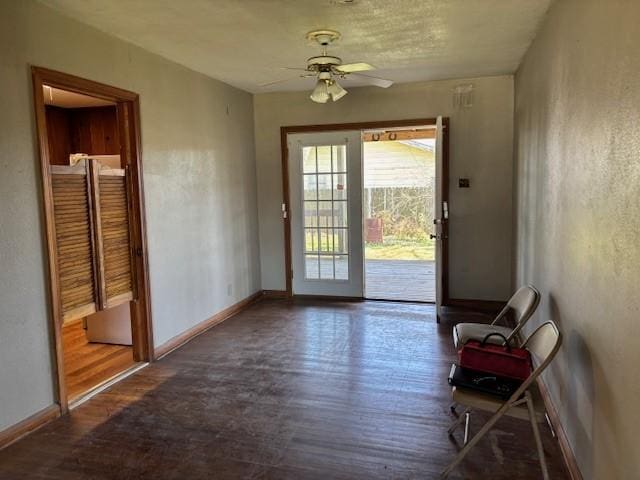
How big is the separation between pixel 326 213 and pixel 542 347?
366 centimetres

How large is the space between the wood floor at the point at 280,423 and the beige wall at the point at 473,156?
1352 millimetres

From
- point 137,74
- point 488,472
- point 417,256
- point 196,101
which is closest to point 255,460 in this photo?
point 488,472

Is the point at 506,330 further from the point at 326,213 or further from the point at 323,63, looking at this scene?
the point at 326,213

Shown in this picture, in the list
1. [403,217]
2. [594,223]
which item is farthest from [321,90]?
[403,217]

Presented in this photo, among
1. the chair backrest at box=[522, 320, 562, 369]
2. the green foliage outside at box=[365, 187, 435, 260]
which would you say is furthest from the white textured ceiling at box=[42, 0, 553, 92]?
the green foliage outside at box=[365, 187, 435, 260]

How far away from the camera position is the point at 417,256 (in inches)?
367

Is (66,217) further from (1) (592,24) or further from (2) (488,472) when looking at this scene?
(1) (592,24)

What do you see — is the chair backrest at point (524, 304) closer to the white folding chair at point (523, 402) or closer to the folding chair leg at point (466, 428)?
the white folding chair at point (523, 402)

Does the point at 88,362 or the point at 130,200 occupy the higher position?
the point at 130,200

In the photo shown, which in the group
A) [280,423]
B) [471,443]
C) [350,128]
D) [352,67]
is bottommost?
[280,423]

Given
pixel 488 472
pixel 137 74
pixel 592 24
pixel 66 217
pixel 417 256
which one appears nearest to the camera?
pixel 592 24

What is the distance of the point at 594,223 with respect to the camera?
6.39 feet

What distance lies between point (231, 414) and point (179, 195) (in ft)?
6.83

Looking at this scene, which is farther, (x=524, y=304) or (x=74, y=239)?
(x=74, y=239)
